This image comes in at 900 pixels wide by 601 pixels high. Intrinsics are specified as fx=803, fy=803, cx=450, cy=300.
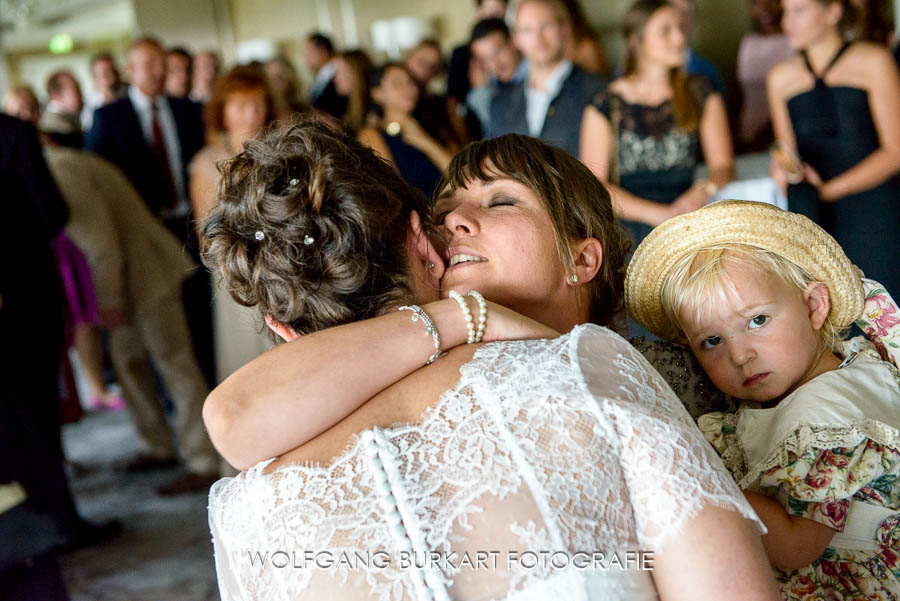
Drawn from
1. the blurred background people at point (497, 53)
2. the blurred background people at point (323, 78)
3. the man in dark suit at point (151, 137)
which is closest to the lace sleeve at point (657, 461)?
the blurred background people at point (497, 53)

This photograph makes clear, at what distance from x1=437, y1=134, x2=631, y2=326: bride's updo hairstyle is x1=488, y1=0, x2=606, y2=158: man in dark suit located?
1868 mm

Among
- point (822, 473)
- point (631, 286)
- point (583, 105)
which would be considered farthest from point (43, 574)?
point (583, 105)

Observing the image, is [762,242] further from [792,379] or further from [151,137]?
[151,137]

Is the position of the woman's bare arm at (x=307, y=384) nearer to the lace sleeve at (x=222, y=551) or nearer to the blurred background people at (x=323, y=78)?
the lace sleeve at (x=222, y=551)

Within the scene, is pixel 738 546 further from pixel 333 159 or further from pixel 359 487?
pixel 333 159

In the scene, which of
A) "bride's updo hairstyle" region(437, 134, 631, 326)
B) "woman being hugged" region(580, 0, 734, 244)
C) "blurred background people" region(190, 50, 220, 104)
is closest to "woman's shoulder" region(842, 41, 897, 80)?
"woman being hugged" region(580, 0, 734, 244)

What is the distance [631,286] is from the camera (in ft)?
5.09

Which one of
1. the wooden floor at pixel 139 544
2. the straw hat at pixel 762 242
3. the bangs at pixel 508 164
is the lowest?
the wooden floor at pixel 139 544

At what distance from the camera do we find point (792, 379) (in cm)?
140

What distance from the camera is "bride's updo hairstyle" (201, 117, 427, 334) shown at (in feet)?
3.40

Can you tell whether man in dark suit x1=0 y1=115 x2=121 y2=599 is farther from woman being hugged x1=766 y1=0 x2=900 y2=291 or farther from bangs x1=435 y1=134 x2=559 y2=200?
woman being hugged x1=766 y1=0 x2=900 y2=291

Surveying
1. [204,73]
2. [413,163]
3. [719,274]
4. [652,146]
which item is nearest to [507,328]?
[719,274]

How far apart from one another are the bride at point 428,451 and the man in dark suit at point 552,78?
2.31m

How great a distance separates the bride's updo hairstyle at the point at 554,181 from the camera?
138cm
